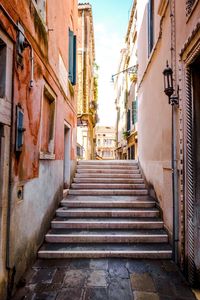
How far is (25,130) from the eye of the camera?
10.0 feet

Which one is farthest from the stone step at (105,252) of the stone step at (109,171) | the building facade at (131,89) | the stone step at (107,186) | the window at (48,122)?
the building facade at (131,89)

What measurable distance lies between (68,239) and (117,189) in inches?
105

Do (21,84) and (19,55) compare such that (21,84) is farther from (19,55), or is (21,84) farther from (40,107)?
(40,107)

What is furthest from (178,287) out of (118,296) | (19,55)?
(19,55)

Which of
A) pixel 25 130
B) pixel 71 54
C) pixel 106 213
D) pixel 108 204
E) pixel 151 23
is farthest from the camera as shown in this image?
pixel 71 54

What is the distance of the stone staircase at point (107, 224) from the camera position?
12.8 feet

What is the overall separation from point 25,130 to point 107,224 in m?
2.79

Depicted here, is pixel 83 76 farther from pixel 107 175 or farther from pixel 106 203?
pixel 106 203

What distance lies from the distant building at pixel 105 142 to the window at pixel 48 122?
39.6 m

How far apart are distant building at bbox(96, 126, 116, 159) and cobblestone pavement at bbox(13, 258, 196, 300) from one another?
134ft

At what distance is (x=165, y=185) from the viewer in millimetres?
4465

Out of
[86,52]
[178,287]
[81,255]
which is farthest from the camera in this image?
[86,52]

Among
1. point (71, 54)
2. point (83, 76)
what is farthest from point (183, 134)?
point (83, 76)

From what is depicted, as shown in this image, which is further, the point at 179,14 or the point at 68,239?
the point at 68,239
